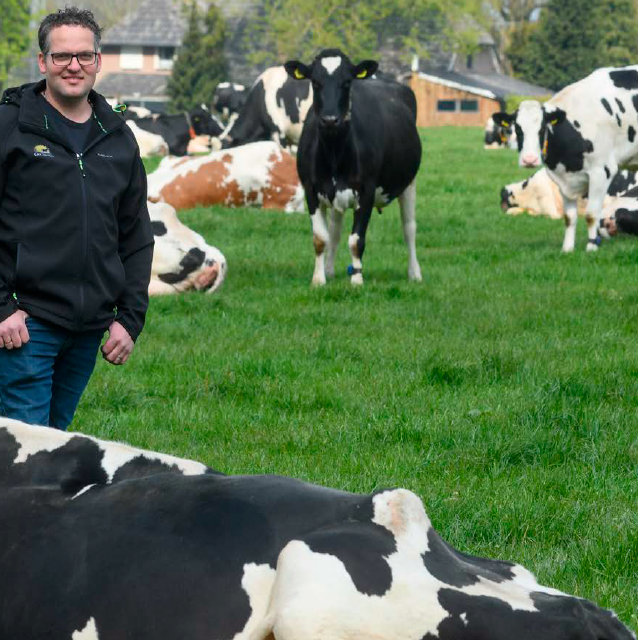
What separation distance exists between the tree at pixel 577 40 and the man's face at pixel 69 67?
78059 millimetres

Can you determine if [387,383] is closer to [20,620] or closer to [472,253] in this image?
[20,620]

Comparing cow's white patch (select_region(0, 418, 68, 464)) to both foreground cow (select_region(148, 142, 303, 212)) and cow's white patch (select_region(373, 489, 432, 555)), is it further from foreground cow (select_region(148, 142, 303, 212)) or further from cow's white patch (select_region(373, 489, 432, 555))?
foreground cow (select_region(148, 142, 303, 212))

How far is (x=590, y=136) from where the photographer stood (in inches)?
576

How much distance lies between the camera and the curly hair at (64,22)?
4.09 meters

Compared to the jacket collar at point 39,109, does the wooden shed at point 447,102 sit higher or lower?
lower

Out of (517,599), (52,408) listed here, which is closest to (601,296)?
(52,408)

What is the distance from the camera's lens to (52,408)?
4691 millimetres

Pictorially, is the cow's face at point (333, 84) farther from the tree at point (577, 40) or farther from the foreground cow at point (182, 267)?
the tree at point (577, 40)

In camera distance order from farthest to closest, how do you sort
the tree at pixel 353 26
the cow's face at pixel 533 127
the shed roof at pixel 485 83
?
the tree at pixel 353 26, the shed roof at pixel 485 83, the cow's face at pixel 533 127

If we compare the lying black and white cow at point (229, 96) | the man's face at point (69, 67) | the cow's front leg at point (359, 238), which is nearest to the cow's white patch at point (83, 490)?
the man's face at point (69, 67)

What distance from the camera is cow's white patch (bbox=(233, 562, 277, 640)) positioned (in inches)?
93.7

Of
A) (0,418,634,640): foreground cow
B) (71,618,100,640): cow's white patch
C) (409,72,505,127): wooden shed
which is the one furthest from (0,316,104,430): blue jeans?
(409,72,505,127): wooden shed

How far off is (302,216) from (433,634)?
14949 millimetres

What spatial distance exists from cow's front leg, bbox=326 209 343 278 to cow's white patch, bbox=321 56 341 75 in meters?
1.44
